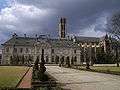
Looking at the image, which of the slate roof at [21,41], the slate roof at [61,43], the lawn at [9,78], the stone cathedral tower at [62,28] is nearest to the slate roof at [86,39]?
the stone cathedral tower at [62,28]

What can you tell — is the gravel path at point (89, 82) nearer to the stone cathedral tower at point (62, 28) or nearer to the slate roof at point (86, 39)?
the stone cathedral tower at point (62, 28)

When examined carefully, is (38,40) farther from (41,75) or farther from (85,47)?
(41,75)

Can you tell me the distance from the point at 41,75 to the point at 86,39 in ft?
383

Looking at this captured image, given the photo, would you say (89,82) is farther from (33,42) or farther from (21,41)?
(21,41)

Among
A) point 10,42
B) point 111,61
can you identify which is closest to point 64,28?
point 10,42

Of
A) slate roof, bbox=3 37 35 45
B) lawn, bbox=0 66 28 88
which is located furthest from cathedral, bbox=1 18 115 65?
lawn, bbox=0 66 28 88

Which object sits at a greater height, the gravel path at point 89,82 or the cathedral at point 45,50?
the cathedral at point 45,50

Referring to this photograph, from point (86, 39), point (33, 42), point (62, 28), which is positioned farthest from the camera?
point (86, 39)

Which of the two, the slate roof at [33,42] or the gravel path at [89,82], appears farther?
the slate roof at [33,42]

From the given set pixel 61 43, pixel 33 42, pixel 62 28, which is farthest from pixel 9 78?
pixel 62 28

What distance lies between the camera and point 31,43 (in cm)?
11512

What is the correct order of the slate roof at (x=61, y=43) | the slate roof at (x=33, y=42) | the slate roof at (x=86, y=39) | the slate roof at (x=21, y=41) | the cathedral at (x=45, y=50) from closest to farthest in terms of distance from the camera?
the cathedral at (x=45, y=50)
the slate roof at (x=21, y=41)
the slate roof at (x=33, y=42)
the slate roof at (x=61, y=43)
the slate roof at (x=86, y=39)

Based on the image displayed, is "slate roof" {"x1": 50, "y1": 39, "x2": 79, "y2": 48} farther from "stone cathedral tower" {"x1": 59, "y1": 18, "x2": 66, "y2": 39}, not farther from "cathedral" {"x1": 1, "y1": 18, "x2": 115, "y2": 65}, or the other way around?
"stone cathedral tower" {"x1": 59, "y1": 18, "x2": 66, "y2": 39}

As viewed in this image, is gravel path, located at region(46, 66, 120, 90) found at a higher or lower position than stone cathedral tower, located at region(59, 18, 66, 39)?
lower
